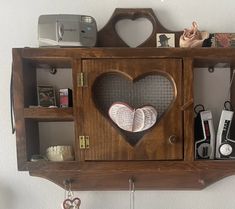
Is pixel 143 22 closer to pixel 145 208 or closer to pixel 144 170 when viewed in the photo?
pixel 144 170

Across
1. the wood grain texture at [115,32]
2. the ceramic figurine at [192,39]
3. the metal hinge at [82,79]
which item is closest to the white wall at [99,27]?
the wood grain texture at [115,32]

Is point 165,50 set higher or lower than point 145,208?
higher

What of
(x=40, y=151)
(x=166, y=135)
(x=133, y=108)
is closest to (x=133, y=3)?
(x=133, y=108)

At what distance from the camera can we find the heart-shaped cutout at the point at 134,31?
1.15 m

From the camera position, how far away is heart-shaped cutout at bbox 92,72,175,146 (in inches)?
40.9

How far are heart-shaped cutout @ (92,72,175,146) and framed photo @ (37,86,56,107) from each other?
178 mm

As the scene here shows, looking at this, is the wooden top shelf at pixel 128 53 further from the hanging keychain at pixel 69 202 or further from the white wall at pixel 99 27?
the hanging keychain at pixel 69 202

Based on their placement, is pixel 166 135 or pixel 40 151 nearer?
pixel 166 135

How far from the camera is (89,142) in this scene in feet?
3.25

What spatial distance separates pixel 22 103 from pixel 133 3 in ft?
1.83

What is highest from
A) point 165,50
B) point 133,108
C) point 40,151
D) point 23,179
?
point 165,50

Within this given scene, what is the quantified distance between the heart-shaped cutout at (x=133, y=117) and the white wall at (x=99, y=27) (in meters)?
0.32

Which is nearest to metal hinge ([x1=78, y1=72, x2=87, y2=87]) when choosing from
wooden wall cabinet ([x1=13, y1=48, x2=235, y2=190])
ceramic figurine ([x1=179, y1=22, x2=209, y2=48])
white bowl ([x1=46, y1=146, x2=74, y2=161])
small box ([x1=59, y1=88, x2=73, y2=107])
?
wooden wall cabinet ([x1=13, y1=48, x2=235, y2=190])

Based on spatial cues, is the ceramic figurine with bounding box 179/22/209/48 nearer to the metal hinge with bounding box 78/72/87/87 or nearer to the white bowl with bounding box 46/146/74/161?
the metal hinge with bounding box 78/72/87/87
